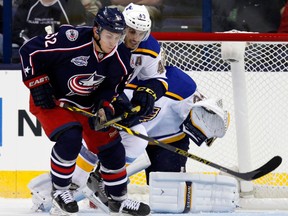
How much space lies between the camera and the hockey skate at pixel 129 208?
4340mm

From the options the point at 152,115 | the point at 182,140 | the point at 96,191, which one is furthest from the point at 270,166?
the point at 96,191

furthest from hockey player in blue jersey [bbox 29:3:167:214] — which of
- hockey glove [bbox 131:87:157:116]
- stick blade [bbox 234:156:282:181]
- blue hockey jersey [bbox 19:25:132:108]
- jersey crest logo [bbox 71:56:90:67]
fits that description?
stick blade [bbox 234:156:282:181]

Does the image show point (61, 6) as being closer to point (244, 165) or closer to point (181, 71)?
point (181, 71)

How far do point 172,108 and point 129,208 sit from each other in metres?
0.70

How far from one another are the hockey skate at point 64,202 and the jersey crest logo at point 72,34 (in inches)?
25.8

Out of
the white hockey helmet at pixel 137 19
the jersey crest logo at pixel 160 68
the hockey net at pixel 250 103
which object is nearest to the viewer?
the white hockey helmet at pixel 137 19

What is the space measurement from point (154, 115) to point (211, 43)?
0.56 m

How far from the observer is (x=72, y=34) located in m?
4.15

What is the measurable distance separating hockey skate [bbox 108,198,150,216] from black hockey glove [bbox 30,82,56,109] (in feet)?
1.79

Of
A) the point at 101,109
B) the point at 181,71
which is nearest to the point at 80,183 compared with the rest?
the point at 101,109

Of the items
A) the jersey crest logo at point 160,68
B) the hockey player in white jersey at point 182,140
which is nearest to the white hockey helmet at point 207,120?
the hockey player in white jersey at point 182,140

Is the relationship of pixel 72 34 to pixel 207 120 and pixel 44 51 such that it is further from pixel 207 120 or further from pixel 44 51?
pixel 207 120

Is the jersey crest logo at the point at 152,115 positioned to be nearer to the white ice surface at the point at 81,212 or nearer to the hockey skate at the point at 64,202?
the white ice surface at the point at 81,212

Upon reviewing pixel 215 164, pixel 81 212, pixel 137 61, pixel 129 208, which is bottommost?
pixel 81 212
